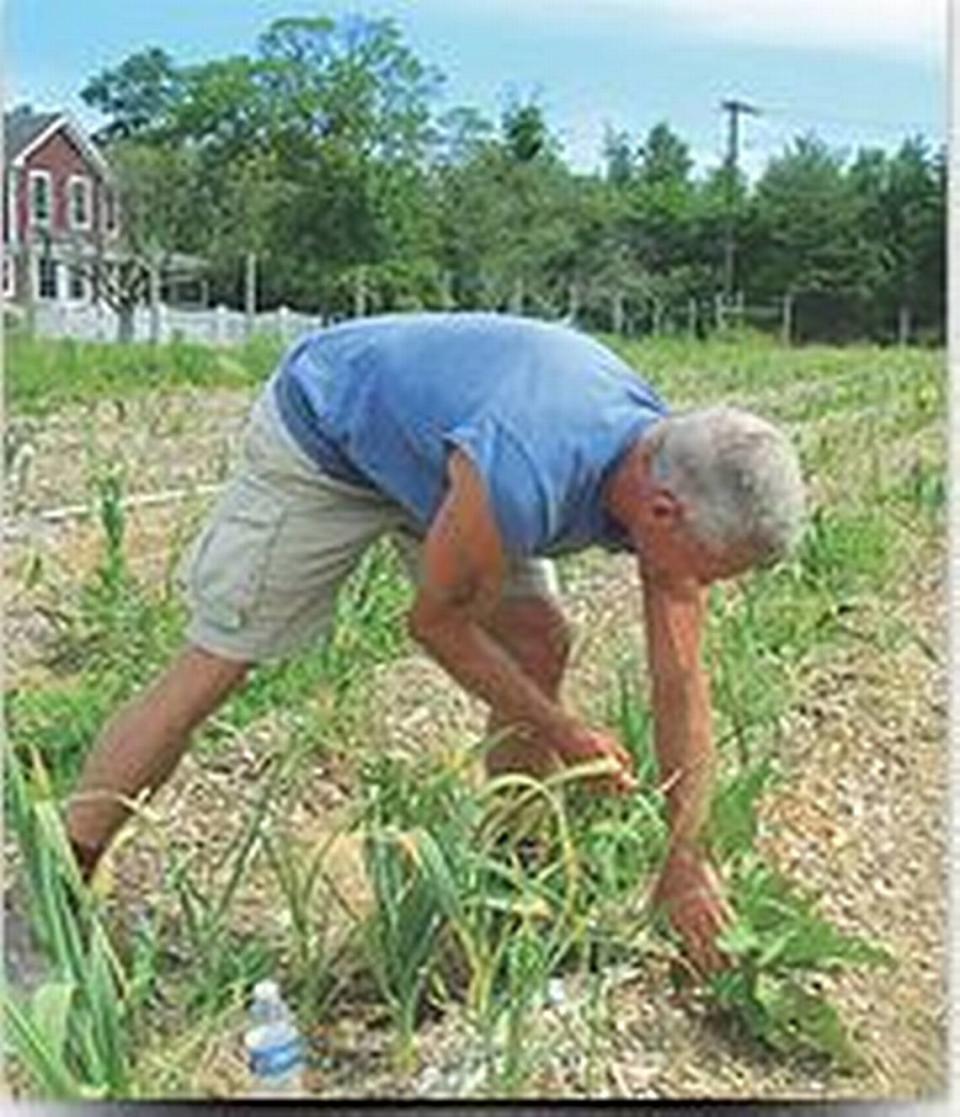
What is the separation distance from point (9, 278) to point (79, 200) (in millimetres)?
88

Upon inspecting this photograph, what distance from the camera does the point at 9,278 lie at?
2645 millimetres

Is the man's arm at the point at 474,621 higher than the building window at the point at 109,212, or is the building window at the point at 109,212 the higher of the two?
the building window at the point at 109,212

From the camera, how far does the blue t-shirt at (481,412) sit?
252 cm

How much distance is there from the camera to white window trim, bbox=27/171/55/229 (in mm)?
2621

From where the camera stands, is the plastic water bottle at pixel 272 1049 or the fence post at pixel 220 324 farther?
the fence post at pixel 220 324

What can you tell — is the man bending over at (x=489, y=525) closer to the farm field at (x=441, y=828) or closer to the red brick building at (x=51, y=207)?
the farm field at (x=441, y=828)

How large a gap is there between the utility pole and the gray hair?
7.0 inches

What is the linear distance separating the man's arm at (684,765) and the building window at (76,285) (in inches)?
21.1

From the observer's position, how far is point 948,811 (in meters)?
2.62

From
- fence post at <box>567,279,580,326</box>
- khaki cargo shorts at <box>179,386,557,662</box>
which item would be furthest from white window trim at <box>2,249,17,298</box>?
fence post at <box>567,279,580,326</box>

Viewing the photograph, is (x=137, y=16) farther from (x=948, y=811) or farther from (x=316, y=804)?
(x=948, y=811)

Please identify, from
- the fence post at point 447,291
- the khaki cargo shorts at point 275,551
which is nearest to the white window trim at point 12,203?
the khaki cargo shorts at point 275,551

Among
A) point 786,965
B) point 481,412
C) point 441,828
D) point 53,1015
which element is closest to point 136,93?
point 481,412

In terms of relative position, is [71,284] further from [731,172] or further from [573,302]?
[731,172]
